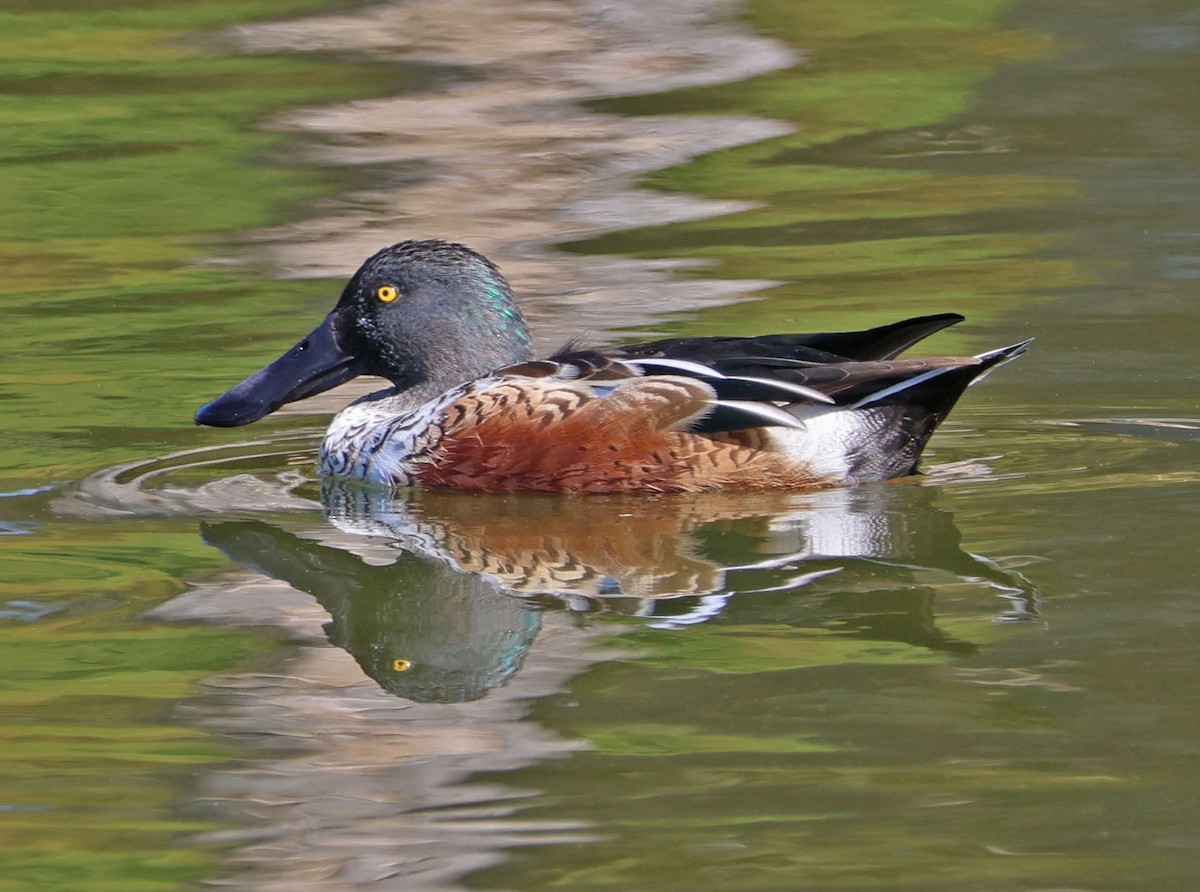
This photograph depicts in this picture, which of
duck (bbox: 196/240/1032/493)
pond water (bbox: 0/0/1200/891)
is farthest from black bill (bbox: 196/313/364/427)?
duck (bbox: 196/240/1032/493)

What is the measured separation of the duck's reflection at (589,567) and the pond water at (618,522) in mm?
21

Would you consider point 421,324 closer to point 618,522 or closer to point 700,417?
point 700,417

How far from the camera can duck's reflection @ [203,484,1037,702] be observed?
5410 millimetres

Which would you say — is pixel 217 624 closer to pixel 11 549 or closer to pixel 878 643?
pixel 11 549

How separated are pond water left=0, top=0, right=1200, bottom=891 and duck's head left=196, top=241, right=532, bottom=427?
1.24 ft

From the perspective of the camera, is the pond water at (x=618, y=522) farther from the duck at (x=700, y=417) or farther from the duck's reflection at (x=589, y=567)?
the duck at (x=700, y=417)

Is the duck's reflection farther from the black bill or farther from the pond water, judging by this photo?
the black bill

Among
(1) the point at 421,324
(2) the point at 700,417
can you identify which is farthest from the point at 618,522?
(1) the point at 421,324

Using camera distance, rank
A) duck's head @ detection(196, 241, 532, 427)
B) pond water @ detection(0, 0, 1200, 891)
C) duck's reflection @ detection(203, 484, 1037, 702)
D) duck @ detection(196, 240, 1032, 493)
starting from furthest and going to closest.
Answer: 1. duck's head @ detection(196, 241, 532, 427)
2. duck @ detection(196, 240, 1032, 493)
3. duck's reflection @ detection(203, 484, 1037, 702)
4. pond water @ detection(0, 0, 1200, 891)

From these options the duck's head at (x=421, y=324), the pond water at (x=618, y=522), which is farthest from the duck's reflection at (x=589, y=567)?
the duck's head at (x=421, y=324)

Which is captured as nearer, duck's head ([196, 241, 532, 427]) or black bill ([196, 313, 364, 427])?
black bill ([196, 313, 364, 427])

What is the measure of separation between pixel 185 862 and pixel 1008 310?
6.35 meters

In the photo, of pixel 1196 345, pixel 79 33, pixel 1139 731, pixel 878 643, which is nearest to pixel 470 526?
pixel 878 643

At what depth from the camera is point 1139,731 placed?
4.46 metres
